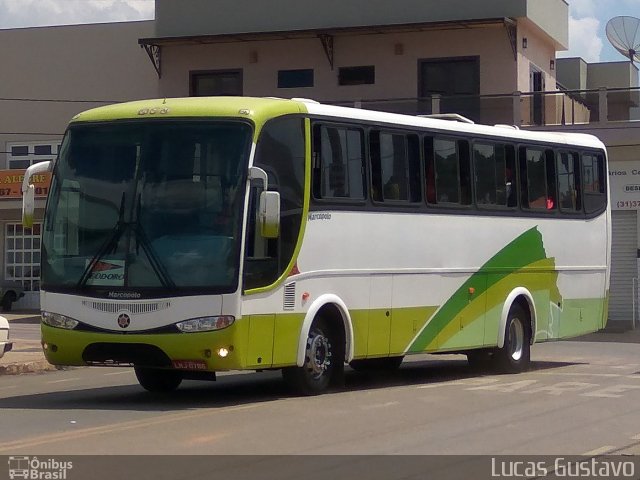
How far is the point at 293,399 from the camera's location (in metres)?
14.4

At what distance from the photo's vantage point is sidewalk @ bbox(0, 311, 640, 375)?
65.5ft

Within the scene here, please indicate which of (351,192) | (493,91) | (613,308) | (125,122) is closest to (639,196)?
(613,308)

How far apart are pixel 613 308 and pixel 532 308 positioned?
45.9 ft

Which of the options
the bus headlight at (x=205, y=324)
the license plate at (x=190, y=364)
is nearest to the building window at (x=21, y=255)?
the license plate at (x=190, y=364)

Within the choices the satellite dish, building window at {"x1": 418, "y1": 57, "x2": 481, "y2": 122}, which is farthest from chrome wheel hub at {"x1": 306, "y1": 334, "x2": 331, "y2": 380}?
the satellite dish

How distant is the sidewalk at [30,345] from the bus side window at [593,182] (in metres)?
7.72

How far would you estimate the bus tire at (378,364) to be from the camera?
18594 millimetres

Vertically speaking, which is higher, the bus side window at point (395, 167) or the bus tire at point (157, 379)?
the bus side window at point (395, 167)

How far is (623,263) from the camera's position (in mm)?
32281

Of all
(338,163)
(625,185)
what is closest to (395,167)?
(338,163)

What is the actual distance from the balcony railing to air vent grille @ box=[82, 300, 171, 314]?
691 inches
